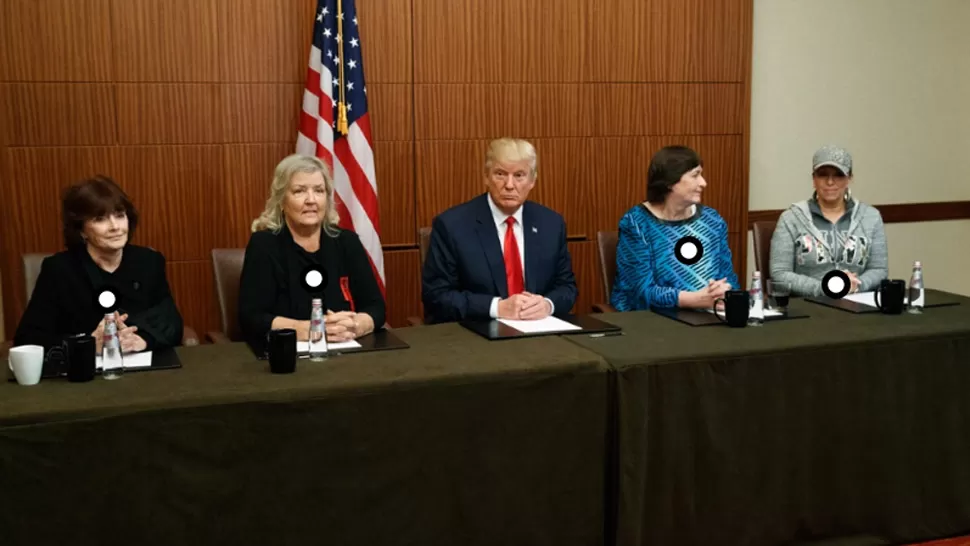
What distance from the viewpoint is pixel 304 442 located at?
2418mm

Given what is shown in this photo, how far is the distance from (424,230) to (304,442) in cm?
163

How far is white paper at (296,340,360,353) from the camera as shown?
277 centimetres

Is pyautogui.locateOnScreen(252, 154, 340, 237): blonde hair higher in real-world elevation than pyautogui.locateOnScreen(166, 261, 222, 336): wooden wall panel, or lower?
higher

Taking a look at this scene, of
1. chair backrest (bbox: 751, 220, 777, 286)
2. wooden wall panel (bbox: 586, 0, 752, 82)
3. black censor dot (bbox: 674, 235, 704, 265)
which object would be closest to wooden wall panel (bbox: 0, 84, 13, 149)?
wooden wall panel (bbox: 586, 0, 752, 82)

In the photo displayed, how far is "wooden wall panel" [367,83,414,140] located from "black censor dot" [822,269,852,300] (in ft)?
7.21

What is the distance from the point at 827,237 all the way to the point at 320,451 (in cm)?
259

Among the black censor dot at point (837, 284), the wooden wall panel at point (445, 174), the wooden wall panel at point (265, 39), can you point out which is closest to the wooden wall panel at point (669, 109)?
the wooden wall panel at point (445, 174)

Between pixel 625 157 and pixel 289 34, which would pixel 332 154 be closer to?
pixel 289 34

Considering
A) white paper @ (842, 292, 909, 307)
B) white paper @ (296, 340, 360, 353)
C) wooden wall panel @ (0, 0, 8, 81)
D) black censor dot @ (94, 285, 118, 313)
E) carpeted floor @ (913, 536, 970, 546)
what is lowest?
carpeted floor @ (913, 536, 970, 546)

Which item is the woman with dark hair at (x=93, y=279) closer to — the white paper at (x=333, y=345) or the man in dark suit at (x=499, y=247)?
the white paper at (x=333, y=345)

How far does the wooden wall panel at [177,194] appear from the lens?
4.51 metres

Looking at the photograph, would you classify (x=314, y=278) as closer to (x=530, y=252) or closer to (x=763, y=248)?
(x=530, y=252)

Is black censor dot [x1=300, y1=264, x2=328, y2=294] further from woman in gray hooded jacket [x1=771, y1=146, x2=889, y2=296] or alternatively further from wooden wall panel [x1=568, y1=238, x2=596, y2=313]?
wooden wall panel [x1=568, y1=238, x2=596, y2=313]

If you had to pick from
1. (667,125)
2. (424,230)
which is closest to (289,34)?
(424,230)
